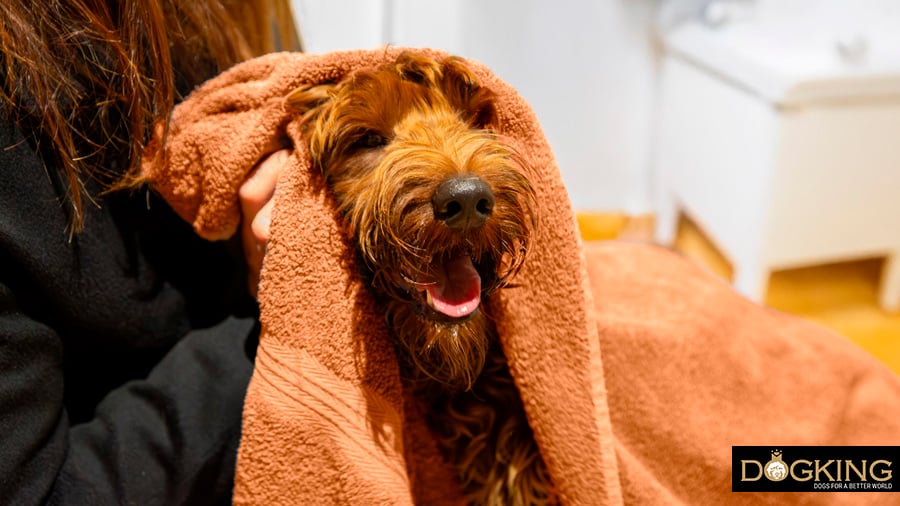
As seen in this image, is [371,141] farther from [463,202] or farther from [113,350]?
[113,350]

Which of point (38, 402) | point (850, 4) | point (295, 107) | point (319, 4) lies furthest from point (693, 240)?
point (38, 402)

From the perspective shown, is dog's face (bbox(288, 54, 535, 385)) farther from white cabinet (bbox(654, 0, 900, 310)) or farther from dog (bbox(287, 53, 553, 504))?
white cabinet (bbox(654, 0, 900, 310))

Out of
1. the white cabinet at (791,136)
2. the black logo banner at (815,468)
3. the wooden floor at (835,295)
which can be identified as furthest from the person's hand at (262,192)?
the wooden floor at (835,295)

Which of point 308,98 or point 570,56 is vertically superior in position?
point 308,98

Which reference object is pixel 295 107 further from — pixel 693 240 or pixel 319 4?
pixel 693 240

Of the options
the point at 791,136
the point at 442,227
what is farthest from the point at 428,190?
the point at 791,136

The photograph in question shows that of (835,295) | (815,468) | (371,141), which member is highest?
(371,141)

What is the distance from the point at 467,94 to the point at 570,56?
1.75 m

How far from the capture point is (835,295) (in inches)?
83.9

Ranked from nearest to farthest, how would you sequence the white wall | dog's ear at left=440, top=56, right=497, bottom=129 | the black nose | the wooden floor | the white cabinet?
the black nose → dog's ear at left=440, top=56, right=497, bottom=129 → the white cabinet → the wooden floor → the white wall

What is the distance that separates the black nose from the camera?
595mm

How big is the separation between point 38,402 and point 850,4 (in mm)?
2279

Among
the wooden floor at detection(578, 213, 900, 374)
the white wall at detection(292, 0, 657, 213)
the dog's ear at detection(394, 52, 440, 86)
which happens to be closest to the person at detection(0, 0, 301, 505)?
the dog's ear at detection(394, 52, 440, 86)

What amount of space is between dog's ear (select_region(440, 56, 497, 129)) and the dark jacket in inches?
13.8
